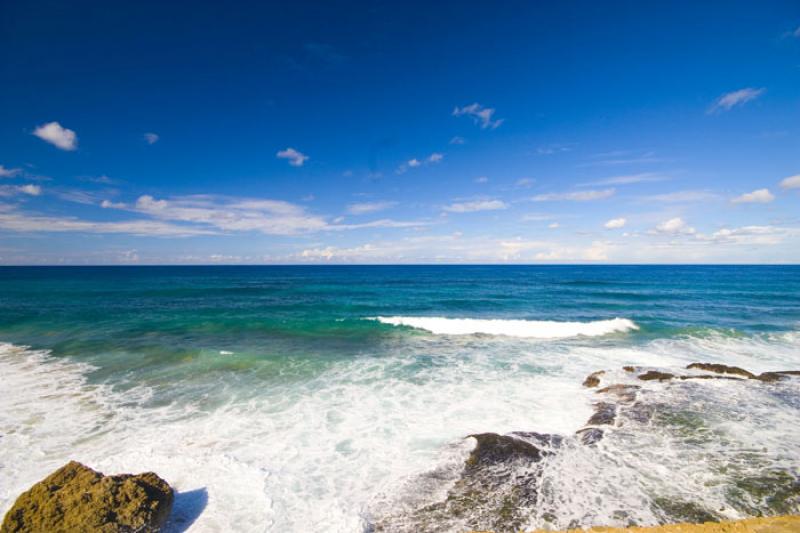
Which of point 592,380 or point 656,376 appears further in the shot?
point 656,376

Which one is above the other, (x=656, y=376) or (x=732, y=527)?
(x=732, y=527)

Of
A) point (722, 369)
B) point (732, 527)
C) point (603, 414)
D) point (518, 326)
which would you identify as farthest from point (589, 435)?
point (518, 326)

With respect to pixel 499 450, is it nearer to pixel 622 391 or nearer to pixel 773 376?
pixel 622 391

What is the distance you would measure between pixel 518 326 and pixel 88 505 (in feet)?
68.7

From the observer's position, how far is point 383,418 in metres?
9.31

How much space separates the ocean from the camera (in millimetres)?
5793

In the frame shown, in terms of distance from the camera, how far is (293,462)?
23.7ft

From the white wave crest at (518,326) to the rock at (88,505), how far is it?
1672 centimetres

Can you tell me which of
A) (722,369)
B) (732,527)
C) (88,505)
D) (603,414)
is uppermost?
(88,505)

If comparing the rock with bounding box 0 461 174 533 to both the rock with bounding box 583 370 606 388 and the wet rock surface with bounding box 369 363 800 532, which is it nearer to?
the wet rock surface with bounding box 369 363 800 532

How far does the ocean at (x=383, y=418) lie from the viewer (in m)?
5.79

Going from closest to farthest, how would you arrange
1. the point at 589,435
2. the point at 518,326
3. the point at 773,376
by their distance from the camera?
1. the point at 589,435
2. the point at 773,376
3. the point at 518,326

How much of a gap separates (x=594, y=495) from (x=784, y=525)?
2.42 metres

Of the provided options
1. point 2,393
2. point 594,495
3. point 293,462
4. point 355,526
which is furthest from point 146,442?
point 594,495
